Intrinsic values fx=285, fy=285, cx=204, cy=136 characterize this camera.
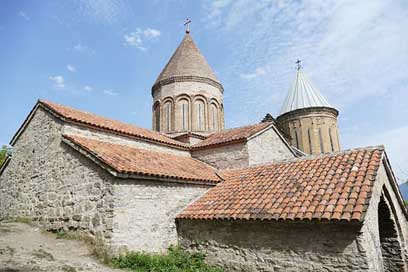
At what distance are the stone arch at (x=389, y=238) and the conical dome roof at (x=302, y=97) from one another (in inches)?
714

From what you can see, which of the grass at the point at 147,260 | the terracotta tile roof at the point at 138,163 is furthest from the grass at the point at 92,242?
the terracotta tile roof at the point at 138,163

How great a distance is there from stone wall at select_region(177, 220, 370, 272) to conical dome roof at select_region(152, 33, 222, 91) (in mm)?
10182

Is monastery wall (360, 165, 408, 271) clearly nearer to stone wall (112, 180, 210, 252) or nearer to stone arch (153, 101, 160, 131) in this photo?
stone wall (112, 180, 210, 252)

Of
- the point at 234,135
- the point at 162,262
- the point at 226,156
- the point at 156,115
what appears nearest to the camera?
the point at 162,262

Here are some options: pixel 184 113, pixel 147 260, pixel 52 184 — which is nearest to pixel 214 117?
pixel 184 113

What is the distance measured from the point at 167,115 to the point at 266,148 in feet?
20.0

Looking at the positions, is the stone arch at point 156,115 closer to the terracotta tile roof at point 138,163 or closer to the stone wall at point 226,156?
the stone wall at point 226,156

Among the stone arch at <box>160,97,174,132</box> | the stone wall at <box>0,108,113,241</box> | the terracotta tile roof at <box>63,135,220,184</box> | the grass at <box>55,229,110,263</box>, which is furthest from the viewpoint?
the stone arch at <box>160,97,174,132</box>

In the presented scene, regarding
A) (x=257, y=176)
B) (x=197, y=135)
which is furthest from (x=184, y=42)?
(x=257, y=176)

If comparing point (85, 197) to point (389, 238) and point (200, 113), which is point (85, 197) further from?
point (200, 113)

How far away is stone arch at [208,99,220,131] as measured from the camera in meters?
16.0

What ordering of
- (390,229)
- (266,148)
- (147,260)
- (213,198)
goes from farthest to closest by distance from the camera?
(266,148) → (213,198) → (390,229) → (147,260)

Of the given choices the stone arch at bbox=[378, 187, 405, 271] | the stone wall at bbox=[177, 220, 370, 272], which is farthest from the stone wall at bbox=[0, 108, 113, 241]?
the stone arch at bbox=[378, 187, 405, 271]

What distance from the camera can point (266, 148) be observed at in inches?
491
